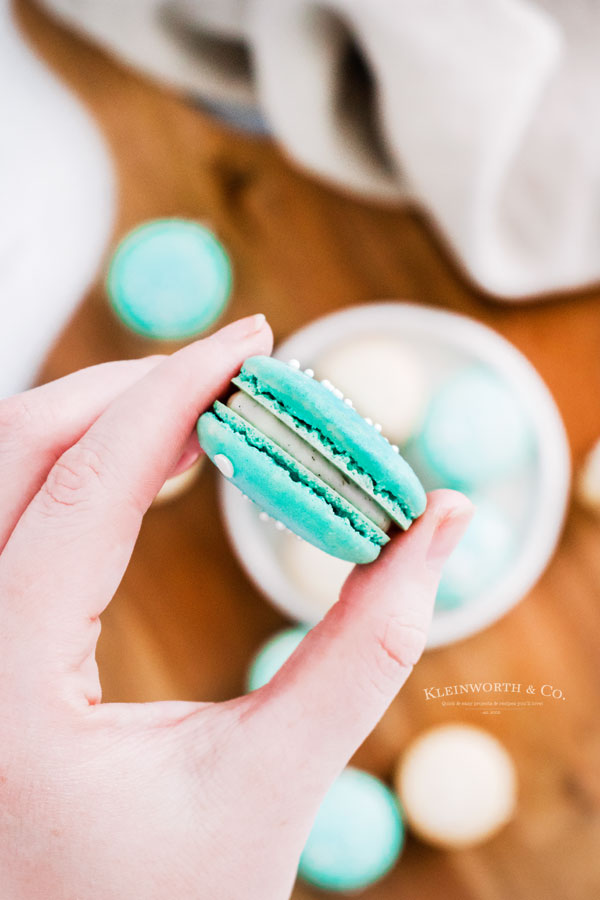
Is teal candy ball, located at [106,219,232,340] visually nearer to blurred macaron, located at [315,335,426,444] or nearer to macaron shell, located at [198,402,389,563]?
blurred macaron, located at [315,335,426,444]

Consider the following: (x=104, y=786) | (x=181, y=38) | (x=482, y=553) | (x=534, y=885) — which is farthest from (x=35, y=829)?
(x=181, y=38)

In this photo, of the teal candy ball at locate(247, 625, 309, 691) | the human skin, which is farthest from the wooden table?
the human skin

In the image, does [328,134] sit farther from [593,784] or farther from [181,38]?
[593,784]

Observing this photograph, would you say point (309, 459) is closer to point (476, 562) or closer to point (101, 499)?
point (101, 499)

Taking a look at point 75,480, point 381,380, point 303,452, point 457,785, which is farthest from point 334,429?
point 457,785

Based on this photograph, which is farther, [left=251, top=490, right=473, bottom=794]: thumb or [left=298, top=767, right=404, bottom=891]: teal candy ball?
[left=298, top=767, right=404, bottom=891]: teal candy ball

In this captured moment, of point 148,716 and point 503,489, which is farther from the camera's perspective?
point 503,489
